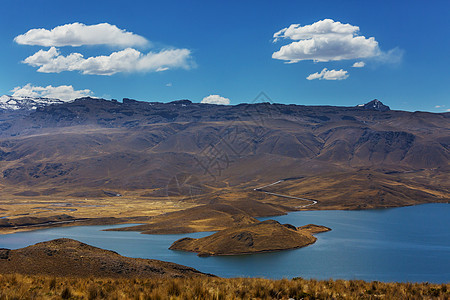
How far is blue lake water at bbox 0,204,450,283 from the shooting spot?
76688mm

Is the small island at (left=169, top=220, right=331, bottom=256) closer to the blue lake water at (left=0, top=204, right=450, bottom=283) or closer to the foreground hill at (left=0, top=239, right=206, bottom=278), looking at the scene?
the blue lake water at (left=0, top=204, right=450, bottom=283)

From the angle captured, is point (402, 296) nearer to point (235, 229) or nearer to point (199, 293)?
point (199, 293)

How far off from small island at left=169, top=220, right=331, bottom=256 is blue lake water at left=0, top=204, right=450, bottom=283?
3006mm

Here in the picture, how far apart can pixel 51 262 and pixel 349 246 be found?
79.4m

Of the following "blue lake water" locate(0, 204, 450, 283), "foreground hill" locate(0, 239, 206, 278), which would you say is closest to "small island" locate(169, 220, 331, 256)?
"blue lake water" locate(0, 204, 450, 283)

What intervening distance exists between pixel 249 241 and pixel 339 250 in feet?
64.9

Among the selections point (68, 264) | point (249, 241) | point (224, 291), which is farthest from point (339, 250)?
point (224, 291)

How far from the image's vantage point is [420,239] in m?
115

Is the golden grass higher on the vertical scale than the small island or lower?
higher

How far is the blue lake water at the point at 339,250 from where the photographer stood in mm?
76688

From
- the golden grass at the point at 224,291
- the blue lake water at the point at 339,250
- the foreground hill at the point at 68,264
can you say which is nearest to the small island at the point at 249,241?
the blue lake water at the point at 339,250

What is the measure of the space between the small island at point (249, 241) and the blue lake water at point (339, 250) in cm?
301

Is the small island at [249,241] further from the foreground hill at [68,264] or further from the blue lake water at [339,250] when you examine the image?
the foreground hill at [68,264]

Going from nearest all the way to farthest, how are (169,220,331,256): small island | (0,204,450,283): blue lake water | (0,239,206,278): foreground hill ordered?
(0,239,206,278): foreground hill → (0,204,450,283): blue lake water → (169,220,331,256): small island
